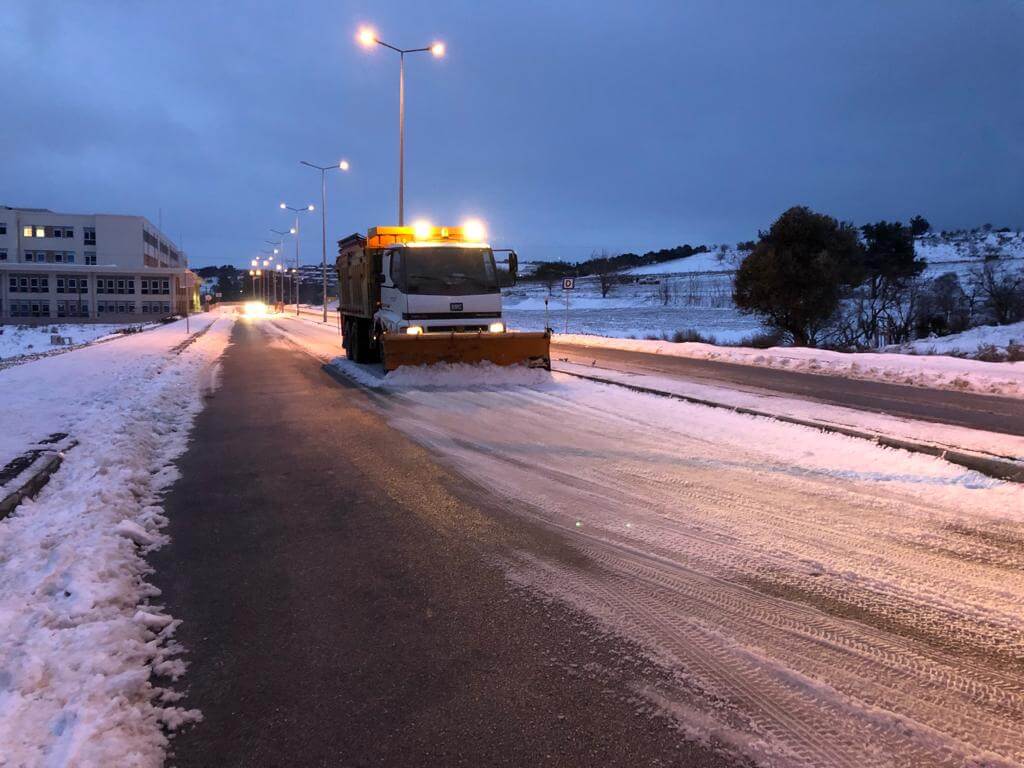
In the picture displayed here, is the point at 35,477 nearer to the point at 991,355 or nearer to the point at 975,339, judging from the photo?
the point at 991,355

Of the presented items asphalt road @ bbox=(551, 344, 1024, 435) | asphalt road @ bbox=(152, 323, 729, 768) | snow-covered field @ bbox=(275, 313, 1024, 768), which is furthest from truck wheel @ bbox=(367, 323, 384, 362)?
asphalt road @ bbox=(152, 323, 729, 768)

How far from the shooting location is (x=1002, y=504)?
19.8 feet

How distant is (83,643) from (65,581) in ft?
2.85

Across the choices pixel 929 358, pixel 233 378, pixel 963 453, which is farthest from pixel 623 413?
pixel 929 358

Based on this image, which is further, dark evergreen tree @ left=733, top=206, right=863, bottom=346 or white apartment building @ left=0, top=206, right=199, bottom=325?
white apartment building @ left=0, top=206, right=199, bottom=325

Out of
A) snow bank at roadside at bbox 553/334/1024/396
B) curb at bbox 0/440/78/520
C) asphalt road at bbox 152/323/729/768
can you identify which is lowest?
asphalt road at bbox 152/323/729/768

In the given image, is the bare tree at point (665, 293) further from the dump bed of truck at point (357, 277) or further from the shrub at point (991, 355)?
the dump bed of truck at point (357, 277)

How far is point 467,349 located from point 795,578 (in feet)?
34.6

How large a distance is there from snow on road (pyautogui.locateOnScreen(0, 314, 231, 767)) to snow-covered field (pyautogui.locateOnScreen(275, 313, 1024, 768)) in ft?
7.02

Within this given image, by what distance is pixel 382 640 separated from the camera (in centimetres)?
376

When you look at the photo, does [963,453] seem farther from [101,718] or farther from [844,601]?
[101,718]

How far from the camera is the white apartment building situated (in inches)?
3378

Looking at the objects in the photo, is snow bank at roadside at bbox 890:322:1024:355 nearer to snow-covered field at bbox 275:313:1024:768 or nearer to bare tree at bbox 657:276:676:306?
snow-covered field at bbox 275:313:1024:768

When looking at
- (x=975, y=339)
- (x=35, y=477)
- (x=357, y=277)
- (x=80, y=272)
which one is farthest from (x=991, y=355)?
(x=80, y=272)
